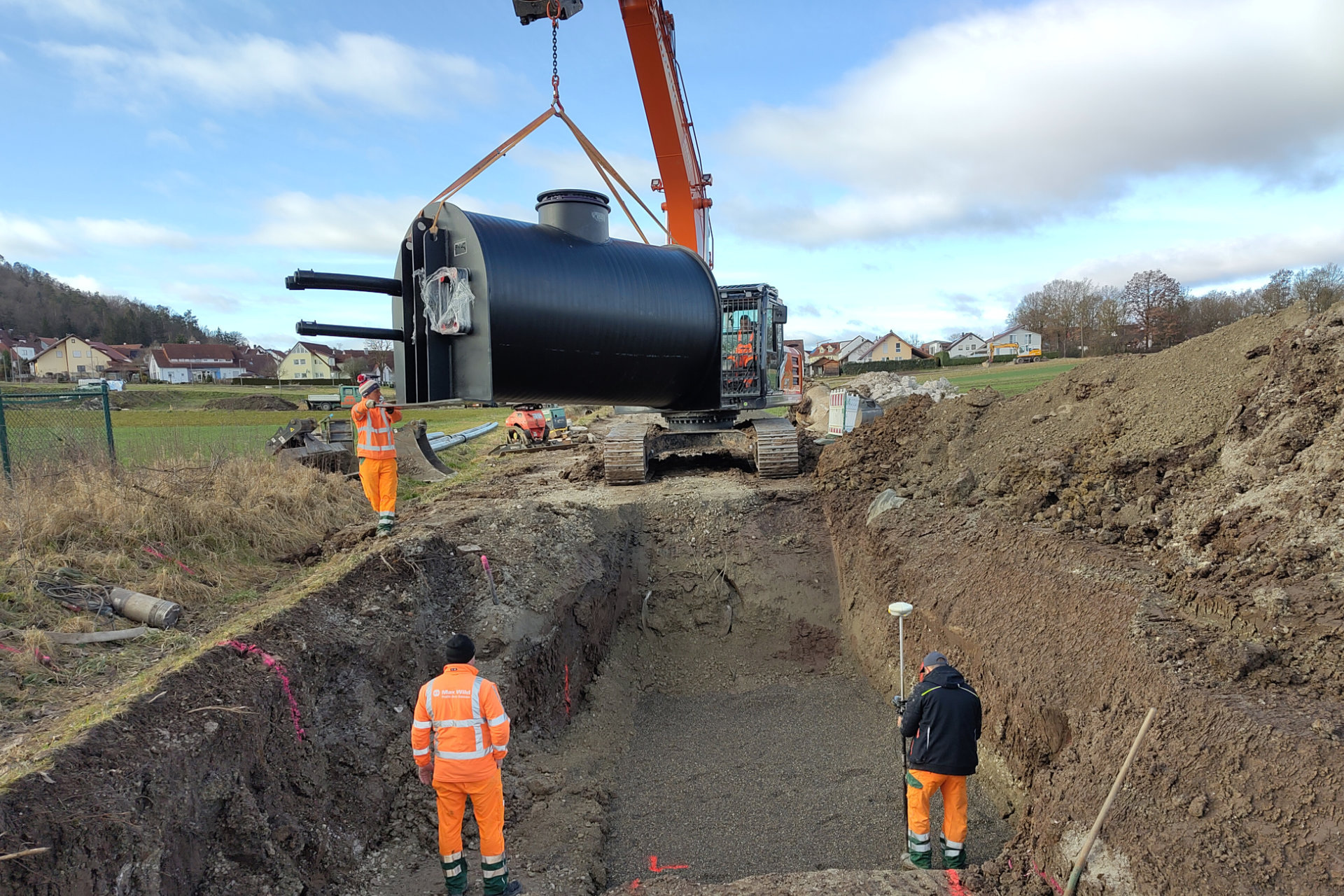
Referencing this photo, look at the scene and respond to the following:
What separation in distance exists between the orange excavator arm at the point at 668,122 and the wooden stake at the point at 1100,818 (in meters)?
10.6

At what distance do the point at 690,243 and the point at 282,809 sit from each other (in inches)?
418

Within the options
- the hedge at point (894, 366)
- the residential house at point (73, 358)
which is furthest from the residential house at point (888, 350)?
the residential house at point (73, 358)

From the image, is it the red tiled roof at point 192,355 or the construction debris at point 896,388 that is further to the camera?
the red tiled roof at point 192,355

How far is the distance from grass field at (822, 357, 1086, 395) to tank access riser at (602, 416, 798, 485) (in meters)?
14.3

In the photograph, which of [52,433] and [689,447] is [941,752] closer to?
[689,447]

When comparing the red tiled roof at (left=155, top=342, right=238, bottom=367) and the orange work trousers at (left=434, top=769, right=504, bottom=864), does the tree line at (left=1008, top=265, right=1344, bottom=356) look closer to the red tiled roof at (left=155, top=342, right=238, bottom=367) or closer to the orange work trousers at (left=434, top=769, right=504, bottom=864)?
the orange work trousers at (left=434, top=769, right=504, bottom=864)

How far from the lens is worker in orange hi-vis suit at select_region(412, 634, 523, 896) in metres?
4.46

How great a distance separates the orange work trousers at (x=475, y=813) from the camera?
4.52 m

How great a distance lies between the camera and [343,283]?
577 centimetres

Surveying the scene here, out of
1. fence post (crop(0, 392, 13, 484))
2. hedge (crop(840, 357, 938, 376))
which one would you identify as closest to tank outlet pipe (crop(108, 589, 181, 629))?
fence post (crop(0, 392, 13, 484))

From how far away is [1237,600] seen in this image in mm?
4691

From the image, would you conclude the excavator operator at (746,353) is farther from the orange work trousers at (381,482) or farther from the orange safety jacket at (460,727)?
the orange safety jacket at (460,727)

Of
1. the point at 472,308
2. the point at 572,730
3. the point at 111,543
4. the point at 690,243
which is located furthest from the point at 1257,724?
the point at 690,243

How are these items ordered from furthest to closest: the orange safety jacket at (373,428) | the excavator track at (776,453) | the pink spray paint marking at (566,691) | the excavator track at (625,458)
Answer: the excavator track at (776,453) < the excavator track at (625,458) < the orange safety jacket at (373,428) < the pink spray paint marking at (566,691)
